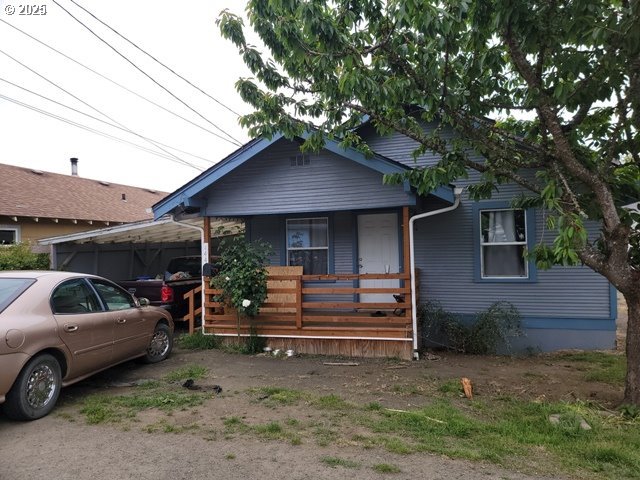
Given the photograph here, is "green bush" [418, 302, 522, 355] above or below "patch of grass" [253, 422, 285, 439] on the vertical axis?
above

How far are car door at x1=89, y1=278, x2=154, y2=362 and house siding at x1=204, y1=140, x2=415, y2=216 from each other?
9.16ft

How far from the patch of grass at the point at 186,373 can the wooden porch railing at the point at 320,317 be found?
1.55 metres

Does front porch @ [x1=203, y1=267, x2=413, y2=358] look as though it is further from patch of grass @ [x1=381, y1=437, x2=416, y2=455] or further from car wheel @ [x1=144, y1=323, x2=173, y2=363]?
patch of grass @ [x1=381, y1=437, x2=416, y2=455]

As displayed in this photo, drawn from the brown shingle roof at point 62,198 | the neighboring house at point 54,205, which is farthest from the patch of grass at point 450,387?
the brown shingle roof at point 62,198

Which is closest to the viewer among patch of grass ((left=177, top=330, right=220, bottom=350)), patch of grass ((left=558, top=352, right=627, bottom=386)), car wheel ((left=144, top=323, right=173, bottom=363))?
patch of grass ((left=558, top=352, right=627, bottom=386))

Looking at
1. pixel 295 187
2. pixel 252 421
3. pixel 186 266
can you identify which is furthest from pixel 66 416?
pixel 186 266

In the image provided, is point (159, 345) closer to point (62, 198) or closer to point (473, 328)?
point (473, 328)

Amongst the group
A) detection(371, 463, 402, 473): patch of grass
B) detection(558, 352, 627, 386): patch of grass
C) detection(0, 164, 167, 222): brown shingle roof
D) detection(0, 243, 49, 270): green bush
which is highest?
detection(0, 164, 167, 222): brown shingle roof

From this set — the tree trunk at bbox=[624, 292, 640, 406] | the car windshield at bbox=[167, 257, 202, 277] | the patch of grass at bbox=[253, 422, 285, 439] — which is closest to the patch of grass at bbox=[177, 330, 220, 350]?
the car windshield at bbox=[167, 257, 202, 277]

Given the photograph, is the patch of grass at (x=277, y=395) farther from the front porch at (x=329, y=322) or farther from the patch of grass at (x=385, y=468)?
the front porch at (x=329, y=322)

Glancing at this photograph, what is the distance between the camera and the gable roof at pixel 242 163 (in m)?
7.52

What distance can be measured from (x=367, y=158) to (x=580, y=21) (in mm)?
3605

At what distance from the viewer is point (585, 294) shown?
8.30 metres

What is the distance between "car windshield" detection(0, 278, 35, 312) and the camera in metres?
4.80
